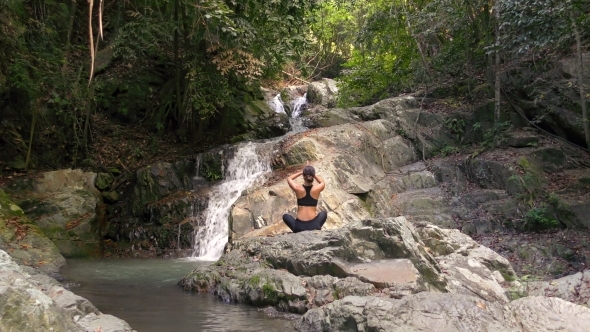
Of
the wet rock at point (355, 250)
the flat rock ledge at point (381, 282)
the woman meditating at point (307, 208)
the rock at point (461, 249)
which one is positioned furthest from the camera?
the woman meditating at point (307, 208)

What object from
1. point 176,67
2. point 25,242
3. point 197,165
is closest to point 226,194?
point 197,165

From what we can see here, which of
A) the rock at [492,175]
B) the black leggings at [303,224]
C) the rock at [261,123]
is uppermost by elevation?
the rock at [261,123]

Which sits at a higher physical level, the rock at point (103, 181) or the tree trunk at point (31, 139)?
the tree trunk at point (31, 139)

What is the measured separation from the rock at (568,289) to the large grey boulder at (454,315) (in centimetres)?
138

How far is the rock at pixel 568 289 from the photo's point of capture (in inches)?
219

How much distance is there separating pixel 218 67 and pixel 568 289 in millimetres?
8320

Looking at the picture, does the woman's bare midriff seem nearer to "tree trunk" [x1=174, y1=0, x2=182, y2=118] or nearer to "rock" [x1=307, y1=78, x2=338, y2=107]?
"tree trunk" [x1=174, y1=0, x2=182, y2=118]

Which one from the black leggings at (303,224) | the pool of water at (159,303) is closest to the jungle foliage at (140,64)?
the black leggings at (303,224)

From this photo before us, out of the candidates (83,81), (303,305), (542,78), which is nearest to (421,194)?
(542,78)

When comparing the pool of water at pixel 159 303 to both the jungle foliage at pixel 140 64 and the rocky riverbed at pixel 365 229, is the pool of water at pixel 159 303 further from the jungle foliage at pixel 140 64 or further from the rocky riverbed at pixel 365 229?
the jungle foliage at pixel 140 64

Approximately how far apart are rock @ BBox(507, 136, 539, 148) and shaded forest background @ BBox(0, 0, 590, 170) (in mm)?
593

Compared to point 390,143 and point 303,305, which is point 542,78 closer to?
point 390,143

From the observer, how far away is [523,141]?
41.2 feet

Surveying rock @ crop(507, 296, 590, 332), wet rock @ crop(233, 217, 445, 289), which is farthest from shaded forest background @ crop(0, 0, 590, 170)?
rock @ crop(507, 296, 590, 332)
